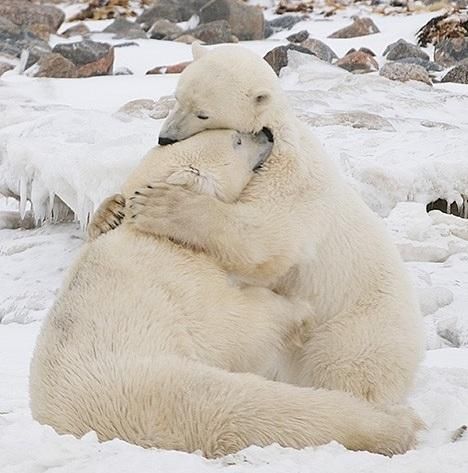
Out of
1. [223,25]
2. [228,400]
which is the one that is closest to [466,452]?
[228,400]

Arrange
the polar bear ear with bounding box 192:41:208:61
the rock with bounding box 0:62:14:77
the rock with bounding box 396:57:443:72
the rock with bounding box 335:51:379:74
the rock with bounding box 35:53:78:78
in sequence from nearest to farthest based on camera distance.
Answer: the polar bear ear with bounding box 192:41:208:61 → the rock with bounding box 35:53:78:78 → the rock with bounding box 0:62:14:77 → the rock with bounding box 335:51:379:74 → the rock with bounding box 396:57:443:72

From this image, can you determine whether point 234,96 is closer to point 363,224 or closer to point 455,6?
point 363,224

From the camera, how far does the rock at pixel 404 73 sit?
13.9 m

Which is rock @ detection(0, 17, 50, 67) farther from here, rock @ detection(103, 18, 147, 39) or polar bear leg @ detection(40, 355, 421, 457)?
polar bear leg @ detection(40, 355, 421, 457)

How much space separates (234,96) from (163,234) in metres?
0.58

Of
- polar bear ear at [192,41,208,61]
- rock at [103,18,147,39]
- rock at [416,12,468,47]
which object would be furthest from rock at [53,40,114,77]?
polar bear ear at [192,41,208,61]

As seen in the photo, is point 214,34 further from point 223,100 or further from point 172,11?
point 223,100

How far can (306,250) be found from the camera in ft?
9.68

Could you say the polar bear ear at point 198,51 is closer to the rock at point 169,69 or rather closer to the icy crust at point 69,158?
the icy crust at point 69,158

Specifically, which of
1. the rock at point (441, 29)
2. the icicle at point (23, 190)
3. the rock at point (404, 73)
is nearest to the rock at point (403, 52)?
Answer: the rock at point (441, 29)

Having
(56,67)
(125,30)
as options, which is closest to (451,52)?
(125,30)

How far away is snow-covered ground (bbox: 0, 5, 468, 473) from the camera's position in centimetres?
223

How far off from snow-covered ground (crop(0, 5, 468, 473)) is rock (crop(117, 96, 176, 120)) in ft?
1.04

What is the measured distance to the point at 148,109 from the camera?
950 cm
